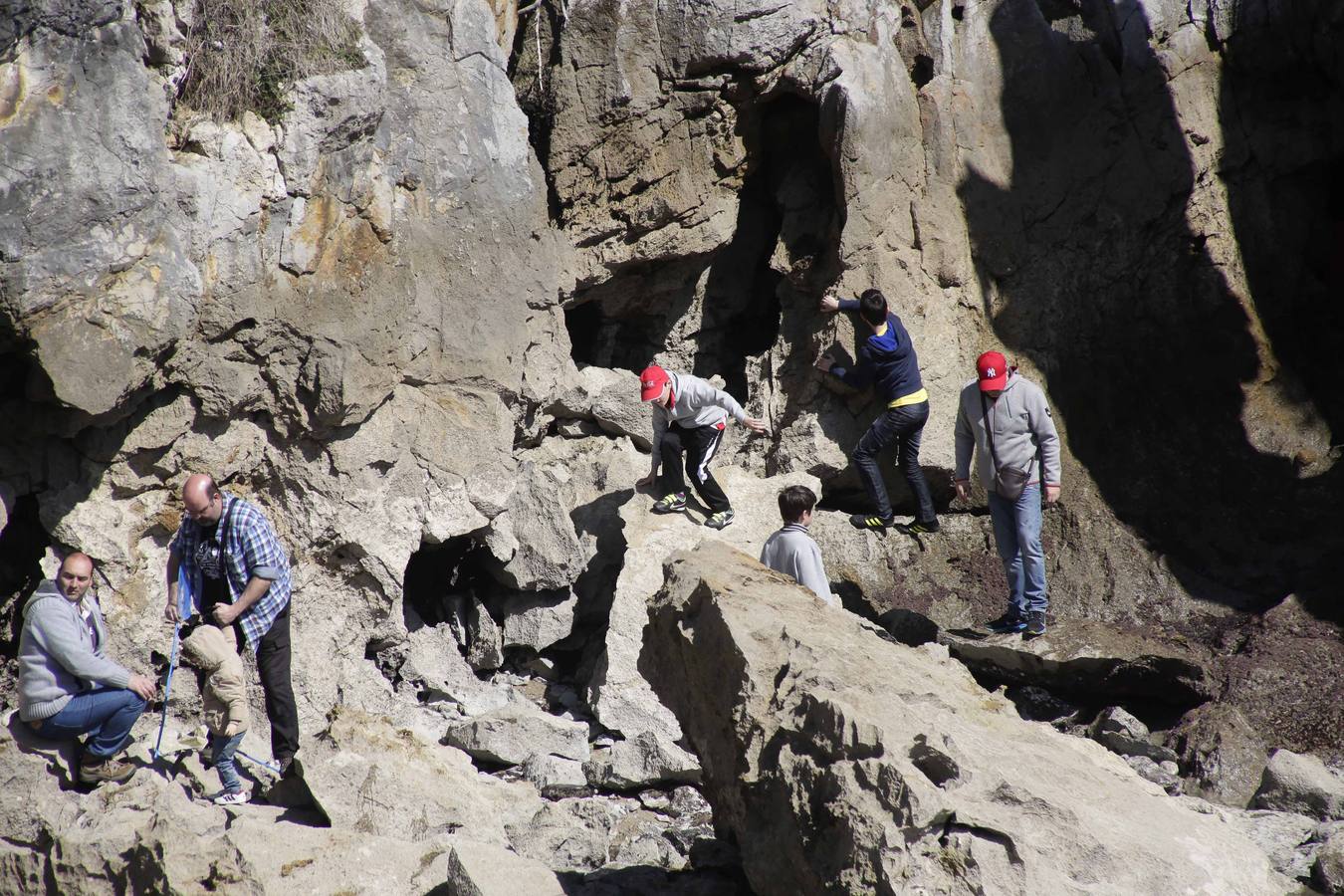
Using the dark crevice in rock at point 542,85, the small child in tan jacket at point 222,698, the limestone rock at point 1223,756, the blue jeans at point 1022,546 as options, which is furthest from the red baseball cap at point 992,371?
the small child in tan jacket at point 222,698

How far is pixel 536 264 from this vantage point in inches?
294

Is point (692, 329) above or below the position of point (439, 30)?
below

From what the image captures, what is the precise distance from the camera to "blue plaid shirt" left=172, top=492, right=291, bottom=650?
5109 millimetres

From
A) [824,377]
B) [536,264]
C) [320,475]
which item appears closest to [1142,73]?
[824,377]

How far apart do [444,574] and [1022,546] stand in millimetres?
3648

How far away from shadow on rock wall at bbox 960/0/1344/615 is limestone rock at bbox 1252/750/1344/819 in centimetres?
301

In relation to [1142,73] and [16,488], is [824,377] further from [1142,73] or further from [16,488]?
[16,488]

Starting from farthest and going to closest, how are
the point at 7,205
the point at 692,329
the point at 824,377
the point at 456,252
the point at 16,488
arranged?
the point at 692,329 → the point at 824,377 → the point at 456,252 → the point at 16,488 → the point at 7,205

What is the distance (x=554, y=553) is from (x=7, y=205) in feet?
11.7

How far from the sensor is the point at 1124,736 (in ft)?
19.4

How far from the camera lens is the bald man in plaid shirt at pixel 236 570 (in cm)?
506

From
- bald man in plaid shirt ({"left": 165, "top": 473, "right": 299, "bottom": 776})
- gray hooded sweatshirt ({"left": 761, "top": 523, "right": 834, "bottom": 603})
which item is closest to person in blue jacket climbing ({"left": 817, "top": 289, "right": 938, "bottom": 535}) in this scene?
gray hooded sweatshirt ({"left": 761, "top": 523, "right": 834, "bottom": 603})

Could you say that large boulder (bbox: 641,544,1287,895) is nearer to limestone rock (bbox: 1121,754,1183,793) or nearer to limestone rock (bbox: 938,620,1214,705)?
limestone rock (bbox: 1121,754,1183,793)

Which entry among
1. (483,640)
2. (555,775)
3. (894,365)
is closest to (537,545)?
(483,640)
